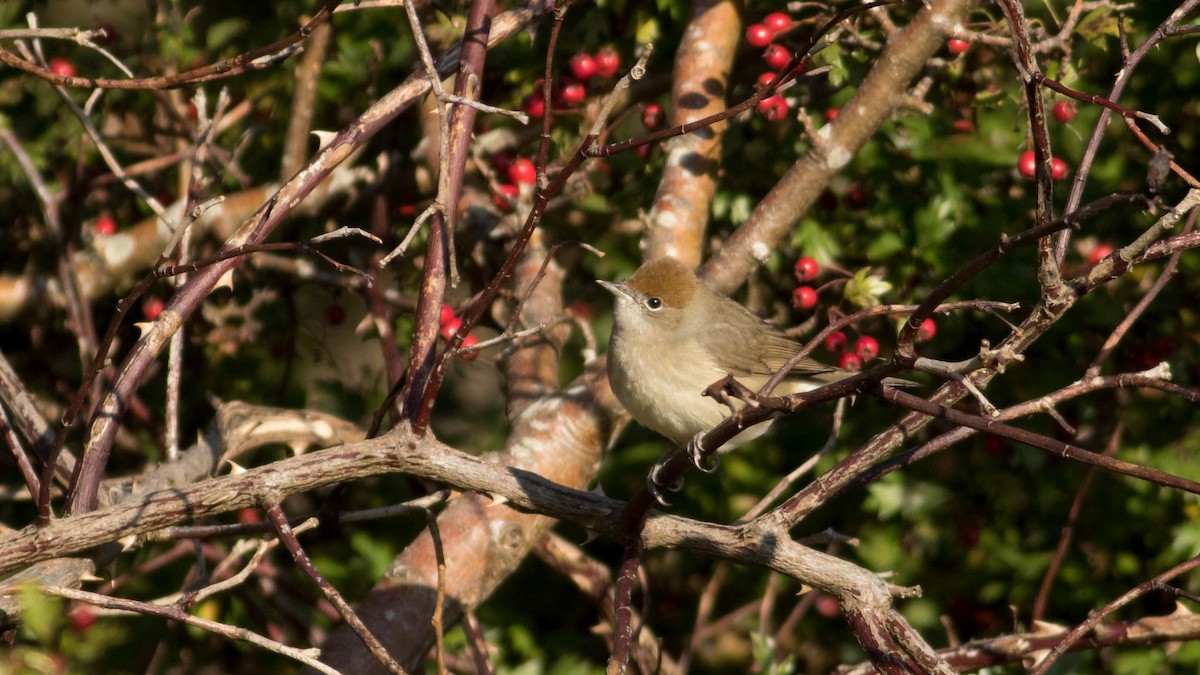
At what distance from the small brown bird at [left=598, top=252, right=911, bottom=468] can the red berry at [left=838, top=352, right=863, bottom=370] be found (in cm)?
5

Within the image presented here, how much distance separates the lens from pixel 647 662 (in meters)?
4.43

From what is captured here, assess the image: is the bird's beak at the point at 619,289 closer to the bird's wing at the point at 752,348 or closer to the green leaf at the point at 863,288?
the bird's wing at the point at 752,348

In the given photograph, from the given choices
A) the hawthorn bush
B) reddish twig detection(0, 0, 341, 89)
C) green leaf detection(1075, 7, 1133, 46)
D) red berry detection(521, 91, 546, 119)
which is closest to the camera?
reddish twig detection(0, 0, 341, 89)

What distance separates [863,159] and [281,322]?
281cm

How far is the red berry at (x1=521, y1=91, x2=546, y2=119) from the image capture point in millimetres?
4762

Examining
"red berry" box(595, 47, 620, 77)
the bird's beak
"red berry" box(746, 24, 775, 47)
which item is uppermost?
"red berry" box(746, 24, 775, 47)

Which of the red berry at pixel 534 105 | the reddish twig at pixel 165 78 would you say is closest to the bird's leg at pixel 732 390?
the reddish twig at pixel 165 78

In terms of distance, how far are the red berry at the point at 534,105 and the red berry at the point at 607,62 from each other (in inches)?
10.7

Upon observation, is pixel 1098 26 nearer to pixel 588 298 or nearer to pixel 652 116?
pixel 652 116

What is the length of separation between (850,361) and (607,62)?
1.57 meters

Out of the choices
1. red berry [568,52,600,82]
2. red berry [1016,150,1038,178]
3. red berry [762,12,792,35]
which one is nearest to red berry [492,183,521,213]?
red berry [568,52,600,82]

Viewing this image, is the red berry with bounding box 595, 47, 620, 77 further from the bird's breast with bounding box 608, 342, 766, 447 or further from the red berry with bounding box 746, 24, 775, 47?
the bird's breast with bounding box 608, 342, 766, 447

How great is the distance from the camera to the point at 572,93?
4711 mm

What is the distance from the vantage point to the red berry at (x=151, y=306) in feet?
16.6
